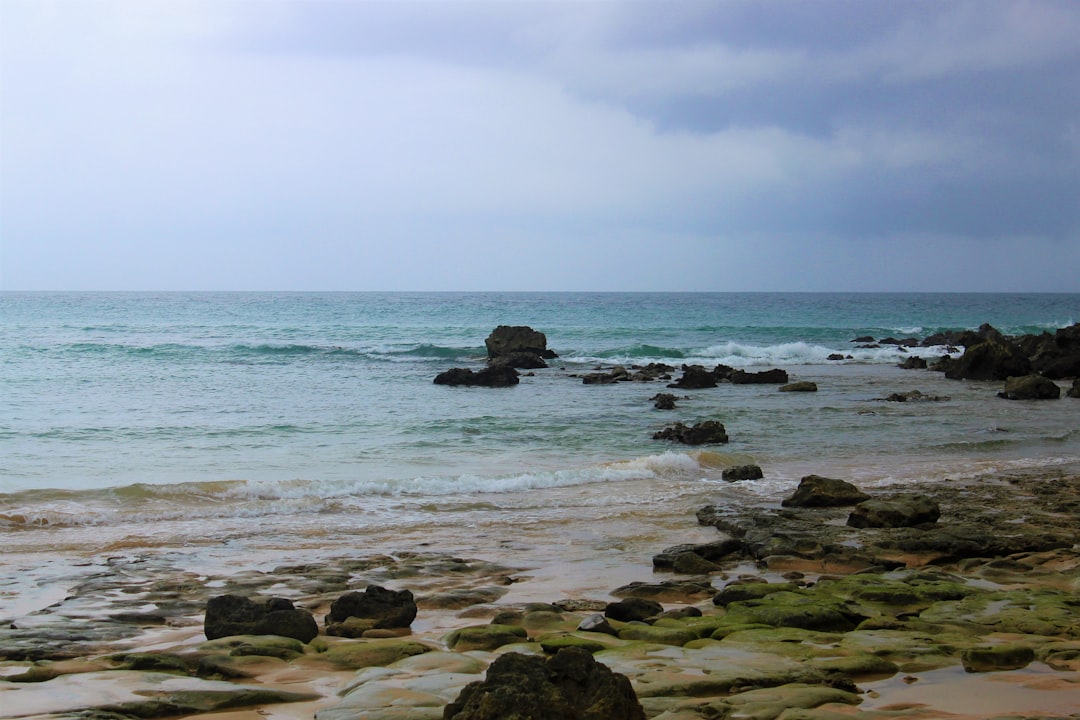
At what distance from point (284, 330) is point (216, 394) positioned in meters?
33.9

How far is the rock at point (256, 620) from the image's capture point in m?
5.54

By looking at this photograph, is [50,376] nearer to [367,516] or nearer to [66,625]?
[367,516]

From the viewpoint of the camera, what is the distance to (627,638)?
5480 millimetres

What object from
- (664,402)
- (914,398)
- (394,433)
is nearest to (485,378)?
(664,402)

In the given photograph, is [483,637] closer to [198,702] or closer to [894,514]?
[198,702]

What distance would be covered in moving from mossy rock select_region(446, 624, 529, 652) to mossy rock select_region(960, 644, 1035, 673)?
2579 millimetres

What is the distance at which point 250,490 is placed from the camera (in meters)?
11.5

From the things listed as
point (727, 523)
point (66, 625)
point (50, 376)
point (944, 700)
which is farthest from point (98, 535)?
point (50, 376)

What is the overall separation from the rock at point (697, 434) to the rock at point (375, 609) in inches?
425

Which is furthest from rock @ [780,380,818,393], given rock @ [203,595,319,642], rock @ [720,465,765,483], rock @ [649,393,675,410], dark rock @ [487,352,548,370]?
rock @ [203,595,319,642]

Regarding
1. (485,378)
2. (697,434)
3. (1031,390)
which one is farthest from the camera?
(485,378)

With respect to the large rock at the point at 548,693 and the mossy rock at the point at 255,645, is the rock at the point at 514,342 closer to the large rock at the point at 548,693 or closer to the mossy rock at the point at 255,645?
the mossy rock at the point at 255,645

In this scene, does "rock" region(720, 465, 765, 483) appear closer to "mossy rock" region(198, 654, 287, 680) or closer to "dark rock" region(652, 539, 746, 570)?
"dark rock" region(652, 539, 746, 570)

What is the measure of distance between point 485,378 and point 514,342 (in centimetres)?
909
